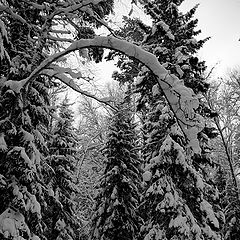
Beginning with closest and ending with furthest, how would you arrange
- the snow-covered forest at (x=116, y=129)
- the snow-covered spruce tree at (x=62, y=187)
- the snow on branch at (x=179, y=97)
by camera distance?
1. the snow on branch at (x=179, y=97)
2. the snow-covered forest at (x=116, y=129)
3. the snow-covered spruce tree at (x=62, y=187)

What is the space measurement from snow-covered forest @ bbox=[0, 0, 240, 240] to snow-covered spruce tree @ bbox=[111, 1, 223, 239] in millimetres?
37

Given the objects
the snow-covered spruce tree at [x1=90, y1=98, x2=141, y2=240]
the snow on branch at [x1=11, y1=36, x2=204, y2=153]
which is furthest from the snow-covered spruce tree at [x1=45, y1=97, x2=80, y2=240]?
the snow on branch at [x1=11, y1=36, x2=204, y2=153]

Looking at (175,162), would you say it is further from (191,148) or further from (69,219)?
(69,219)

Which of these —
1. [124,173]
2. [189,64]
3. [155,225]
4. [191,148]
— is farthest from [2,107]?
[124,173]

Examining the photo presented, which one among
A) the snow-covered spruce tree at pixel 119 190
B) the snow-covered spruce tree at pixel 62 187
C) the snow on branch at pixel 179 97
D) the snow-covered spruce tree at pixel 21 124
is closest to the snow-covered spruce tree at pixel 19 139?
the snow-covered spruce tree at pixel 21 124

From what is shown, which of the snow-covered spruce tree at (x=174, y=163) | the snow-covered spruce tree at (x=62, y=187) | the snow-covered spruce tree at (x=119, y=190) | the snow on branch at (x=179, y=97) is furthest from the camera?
the snow-covered spruce tree at (x=62, y=187)

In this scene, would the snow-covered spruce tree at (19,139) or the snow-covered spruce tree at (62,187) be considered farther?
the snow-covered spruce tree at (62,187)

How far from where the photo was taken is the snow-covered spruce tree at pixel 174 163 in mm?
8891

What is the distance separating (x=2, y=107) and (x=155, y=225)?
5.91 metres

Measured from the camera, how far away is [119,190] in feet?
46.6

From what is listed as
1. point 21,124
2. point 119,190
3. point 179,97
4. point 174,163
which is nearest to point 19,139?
point 21,124

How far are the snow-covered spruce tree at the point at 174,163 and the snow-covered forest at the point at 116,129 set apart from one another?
0.12 feet

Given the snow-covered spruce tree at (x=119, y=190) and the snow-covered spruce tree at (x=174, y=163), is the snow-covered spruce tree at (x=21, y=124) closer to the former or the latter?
the snow-covered spruce tree at (x=174, y=163)

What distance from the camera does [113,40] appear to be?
3.27 meters
